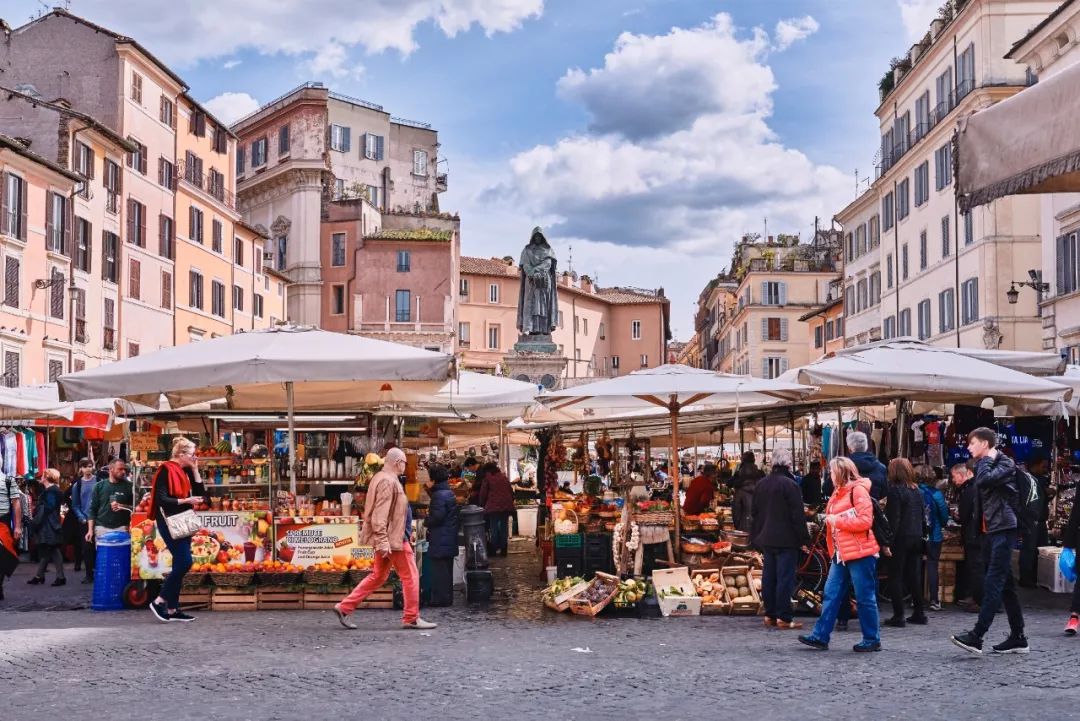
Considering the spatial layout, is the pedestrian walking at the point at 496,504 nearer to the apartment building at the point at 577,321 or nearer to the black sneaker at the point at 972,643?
the black sneaker at the point at 972,643

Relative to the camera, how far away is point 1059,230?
2953 cm

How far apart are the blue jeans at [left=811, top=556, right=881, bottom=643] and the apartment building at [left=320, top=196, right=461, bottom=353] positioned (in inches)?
2206

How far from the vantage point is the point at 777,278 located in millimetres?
79188

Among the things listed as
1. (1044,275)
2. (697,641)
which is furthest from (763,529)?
(1044,275)

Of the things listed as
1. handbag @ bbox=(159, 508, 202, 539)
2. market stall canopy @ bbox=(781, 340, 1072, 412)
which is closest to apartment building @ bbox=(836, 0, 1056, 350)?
market stall canopy @ bbox=(781, 340, 1072, 412)

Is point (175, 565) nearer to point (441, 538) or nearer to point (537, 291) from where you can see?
point (441, 538)

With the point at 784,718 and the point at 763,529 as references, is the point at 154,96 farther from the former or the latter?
the point at 784,718

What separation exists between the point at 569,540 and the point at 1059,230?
20.2 m

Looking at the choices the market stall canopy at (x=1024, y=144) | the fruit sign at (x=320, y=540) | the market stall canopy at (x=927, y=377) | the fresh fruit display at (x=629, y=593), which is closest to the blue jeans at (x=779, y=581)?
the fresh fruit display at (x=629, y=593)

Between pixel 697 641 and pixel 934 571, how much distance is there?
11.2ft

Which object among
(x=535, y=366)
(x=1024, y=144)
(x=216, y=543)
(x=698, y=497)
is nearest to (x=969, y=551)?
(x=698, y=497)

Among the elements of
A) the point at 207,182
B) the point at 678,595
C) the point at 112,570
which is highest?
the point at 207,182

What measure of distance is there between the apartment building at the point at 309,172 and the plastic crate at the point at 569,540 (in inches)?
2047

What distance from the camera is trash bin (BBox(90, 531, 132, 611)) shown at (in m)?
12.9
